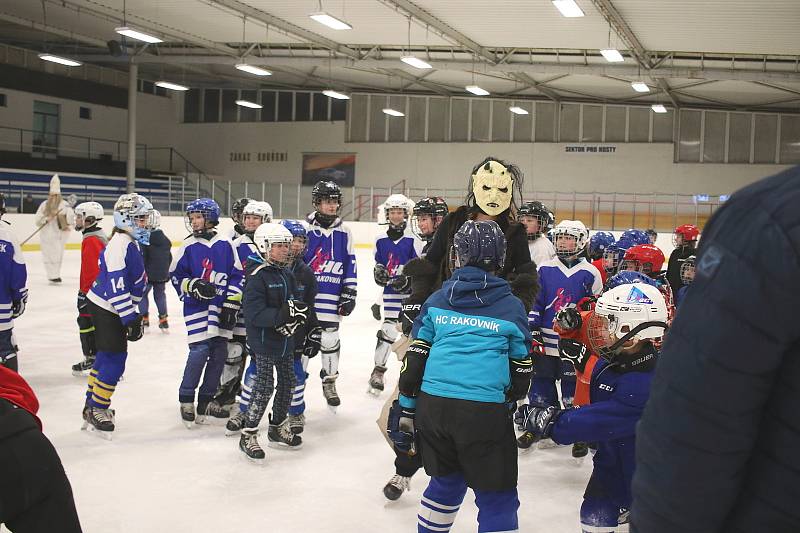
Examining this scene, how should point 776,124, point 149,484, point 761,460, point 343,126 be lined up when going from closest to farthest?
point 761,460
point 149,484
point 776,124
point 343,126

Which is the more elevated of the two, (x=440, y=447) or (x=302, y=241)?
(x=302, y=241)

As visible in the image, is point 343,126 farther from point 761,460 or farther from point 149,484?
point 761,460

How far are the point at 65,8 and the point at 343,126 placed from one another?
11.9 meters

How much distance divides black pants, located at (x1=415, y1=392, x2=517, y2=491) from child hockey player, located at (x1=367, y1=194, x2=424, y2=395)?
11.5ft

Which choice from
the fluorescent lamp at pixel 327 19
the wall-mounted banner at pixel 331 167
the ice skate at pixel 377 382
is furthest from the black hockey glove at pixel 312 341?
the wall-mounted banner at pixel 331 167

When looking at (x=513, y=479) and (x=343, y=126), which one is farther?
(x=343, y=126)

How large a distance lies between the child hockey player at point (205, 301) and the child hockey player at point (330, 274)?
664mm

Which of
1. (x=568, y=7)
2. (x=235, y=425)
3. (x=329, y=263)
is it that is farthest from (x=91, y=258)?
(x=568, y=7)

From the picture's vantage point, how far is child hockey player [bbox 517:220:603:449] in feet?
15.4

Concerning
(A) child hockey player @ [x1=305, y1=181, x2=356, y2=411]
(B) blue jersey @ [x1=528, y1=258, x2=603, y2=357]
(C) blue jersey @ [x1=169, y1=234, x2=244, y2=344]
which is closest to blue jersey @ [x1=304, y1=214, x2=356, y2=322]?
(A) child hockey player @ [x1=305, y1=181, x2=356, y2=411]

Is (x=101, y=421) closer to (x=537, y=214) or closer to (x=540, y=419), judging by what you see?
(x=537, y=214)

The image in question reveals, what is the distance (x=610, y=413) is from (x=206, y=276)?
3.38 metres

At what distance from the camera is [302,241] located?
4.98 metres

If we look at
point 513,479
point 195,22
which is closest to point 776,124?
point 195,22
